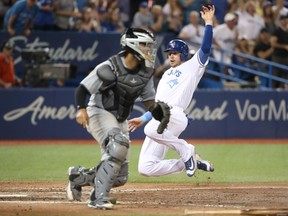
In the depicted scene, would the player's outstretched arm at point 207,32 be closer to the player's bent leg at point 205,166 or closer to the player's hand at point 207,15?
the player's hand at point 207,15

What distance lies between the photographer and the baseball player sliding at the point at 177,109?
9.90 meters

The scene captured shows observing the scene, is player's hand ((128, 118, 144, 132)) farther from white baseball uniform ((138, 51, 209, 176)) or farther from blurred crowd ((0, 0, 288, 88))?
blurred crowd ((0, 0, 288, 88))

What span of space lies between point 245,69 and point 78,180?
10.5 meters

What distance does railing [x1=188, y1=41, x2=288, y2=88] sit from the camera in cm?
1875

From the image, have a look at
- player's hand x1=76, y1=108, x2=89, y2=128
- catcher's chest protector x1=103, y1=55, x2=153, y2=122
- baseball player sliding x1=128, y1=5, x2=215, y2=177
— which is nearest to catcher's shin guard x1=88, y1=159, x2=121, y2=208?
player's hand x1=76, y1=108, x2=89, y2=128

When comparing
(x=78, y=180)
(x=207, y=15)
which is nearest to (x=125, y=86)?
(x=78, y=180)

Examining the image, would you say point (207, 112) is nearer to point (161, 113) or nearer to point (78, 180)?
point (161, 113)

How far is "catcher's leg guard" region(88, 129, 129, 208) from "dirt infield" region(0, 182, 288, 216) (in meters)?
0.14

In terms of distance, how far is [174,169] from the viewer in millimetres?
10125

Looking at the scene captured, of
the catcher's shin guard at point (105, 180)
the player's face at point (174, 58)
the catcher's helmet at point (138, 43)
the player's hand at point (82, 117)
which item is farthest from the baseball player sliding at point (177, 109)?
the player's hand at point (82, 117)

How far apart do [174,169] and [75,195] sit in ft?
5.29

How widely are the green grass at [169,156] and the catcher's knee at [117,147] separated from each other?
11.2 ft

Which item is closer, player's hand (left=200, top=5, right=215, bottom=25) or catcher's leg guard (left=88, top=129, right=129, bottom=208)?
catcher's leg guard (left=88, top=129, right=129, bottom=208)

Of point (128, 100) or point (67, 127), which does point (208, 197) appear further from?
point (67, 127)
